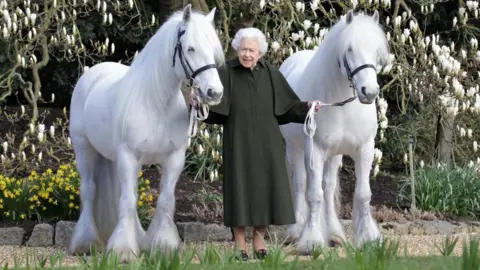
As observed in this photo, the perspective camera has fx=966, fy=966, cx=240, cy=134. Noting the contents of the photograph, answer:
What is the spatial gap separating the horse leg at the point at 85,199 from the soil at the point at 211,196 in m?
1.10

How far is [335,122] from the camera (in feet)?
22.1

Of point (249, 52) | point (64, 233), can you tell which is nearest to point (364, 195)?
point (249, 52)

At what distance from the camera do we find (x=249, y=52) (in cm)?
631

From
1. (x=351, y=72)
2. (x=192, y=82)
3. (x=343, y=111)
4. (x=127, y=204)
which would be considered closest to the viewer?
(x=192, y=82)

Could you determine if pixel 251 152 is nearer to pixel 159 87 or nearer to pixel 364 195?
pixel 159 87

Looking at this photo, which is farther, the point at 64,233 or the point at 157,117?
the point at 64,233

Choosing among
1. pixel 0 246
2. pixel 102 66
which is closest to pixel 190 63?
pixel 102 66

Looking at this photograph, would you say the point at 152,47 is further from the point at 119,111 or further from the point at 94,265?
the point at 94,265

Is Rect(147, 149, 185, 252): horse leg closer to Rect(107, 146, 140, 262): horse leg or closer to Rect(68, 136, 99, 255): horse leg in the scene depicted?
Rect(107, 146, 140, 262): horse leg

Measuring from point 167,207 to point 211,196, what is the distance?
241 cm

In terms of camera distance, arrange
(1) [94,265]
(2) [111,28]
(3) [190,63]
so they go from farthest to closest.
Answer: (2) [111,28], (3) [190,63], (1) [94,265]

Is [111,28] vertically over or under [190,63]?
over

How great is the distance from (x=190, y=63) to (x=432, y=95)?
466 cm

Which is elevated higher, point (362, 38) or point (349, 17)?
point (349, 17)
